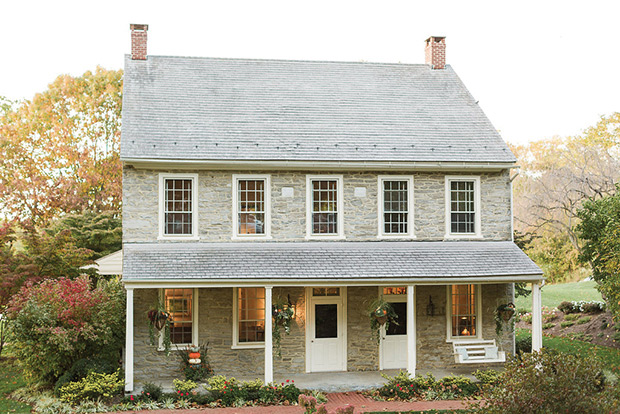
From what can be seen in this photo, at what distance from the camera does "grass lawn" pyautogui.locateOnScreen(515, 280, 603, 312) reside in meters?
28.4

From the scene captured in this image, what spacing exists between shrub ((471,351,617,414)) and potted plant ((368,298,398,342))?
244 inches

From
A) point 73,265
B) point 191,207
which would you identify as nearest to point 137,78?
point 191,207

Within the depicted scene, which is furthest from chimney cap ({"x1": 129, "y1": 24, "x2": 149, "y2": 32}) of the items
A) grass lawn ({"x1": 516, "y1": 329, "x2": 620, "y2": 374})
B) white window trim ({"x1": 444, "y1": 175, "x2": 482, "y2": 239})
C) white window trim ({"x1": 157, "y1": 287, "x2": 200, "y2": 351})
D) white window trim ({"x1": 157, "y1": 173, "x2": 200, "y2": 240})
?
grass lawn ({"x1": 516, "y1": 329, "x2": 620, "y2": 374})

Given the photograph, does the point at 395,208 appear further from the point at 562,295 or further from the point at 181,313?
the point at 562,295

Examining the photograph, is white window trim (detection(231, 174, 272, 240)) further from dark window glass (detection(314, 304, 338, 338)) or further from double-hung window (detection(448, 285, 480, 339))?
double-hung window (detection(448, 285, 480, 339))

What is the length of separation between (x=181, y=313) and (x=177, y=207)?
2.79 metres

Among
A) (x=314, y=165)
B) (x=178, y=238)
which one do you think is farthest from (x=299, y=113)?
(x=178, y=238)

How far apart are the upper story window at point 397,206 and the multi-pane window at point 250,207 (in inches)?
131

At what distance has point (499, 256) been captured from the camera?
15969mm

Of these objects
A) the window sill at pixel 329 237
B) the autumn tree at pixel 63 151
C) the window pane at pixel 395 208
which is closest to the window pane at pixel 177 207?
the window sill at pixel 329 237

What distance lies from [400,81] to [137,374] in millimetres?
11819

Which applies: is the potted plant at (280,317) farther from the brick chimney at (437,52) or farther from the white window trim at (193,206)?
the brick chimney at (437,52)

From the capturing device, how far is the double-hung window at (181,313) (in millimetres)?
15578

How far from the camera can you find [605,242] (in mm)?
15969
